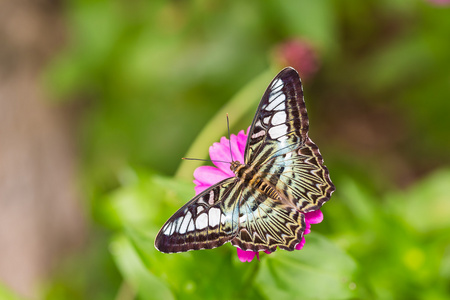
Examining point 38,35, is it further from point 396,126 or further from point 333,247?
point 333,247

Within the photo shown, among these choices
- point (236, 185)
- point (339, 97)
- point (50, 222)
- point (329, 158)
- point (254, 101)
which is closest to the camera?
point (236, 185)

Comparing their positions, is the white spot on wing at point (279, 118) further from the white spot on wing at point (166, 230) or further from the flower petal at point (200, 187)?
the white spot on wing at point (166, 230)

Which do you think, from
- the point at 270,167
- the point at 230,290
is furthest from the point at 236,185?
the point at 230,290

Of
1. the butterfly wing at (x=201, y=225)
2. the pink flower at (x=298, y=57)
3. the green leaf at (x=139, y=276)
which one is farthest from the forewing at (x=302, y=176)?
the pink flower at (x=298, y=57)

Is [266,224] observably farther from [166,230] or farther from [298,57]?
[298,57]

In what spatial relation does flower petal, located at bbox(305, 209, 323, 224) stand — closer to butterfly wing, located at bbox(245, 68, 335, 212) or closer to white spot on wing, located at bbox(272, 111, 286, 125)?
butterfly wing, located at bbox(245, 68, 335, 212)

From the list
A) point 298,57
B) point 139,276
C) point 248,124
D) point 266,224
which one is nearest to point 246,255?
point 266,224
